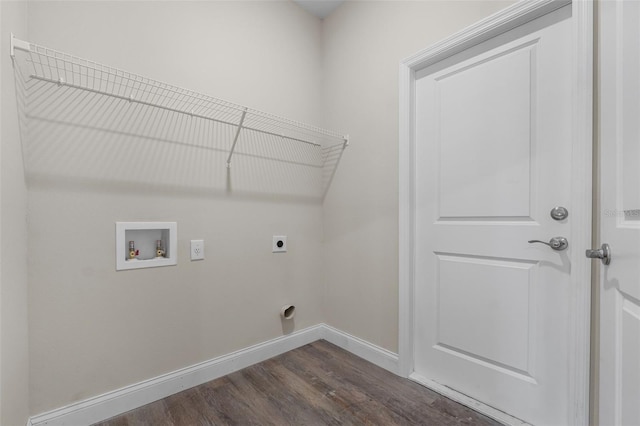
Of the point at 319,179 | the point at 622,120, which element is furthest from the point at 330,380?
the point at 622,120

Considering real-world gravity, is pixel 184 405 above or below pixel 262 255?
below

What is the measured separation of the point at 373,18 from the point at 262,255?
174 centimetres

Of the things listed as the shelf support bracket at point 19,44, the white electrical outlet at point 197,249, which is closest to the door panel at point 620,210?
the white electrical outlet at point 197,249

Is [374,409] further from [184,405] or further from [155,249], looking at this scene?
[155,249]

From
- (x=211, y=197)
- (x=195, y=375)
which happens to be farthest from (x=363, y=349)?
(x=211, y=197)

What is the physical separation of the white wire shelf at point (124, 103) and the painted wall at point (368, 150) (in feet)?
0.80

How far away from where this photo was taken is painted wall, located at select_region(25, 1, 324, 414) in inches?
50.1

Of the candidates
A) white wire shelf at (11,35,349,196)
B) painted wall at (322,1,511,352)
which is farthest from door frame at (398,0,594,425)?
white wire shelf at (11,35,349,196)

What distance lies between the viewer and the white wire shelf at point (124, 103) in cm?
122

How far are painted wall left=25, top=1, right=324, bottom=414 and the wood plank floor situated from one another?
187 mm

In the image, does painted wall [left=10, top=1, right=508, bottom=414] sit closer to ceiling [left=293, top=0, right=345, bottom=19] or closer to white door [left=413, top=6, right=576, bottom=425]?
ceiling [left=293, top=0, right=345, bottom=19]

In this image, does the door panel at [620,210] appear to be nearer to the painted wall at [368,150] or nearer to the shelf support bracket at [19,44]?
the painted wall at [368,150]

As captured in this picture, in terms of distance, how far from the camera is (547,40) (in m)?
1.28

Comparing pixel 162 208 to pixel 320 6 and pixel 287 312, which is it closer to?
pixel 287 312
